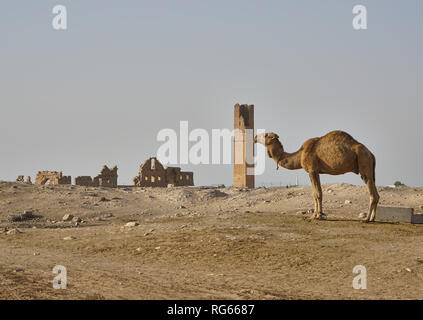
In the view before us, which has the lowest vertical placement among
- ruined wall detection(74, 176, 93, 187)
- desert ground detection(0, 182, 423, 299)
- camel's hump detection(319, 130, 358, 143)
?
desert ground detection(0, 182, 423, 299)

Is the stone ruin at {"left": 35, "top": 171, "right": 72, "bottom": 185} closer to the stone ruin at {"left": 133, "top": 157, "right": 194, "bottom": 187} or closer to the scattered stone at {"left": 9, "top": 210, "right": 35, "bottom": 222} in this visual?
the stone ruin at {"left": 133, "top": 157, "right": 194, "bottom": 187}

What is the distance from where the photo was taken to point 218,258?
1323 centimetres

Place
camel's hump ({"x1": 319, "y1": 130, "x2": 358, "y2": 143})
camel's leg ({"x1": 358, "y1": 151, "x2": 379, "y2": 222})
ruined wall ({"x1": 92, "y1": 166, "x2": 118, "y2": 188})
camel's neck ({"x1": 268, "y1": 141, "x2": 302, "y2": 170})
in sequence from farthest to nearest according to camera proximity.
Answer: ruined wall ({"x1": 92, "y1": 166, "x2": 118, "y2": 188}) → camel's neck ({"x1": 268, "y1": 141, "x2": 302, "y2": 170}) → camel's hump ({"x1": 319, "y1": 130, "x2": 358, "y2": 143}) → camel's leg ({"x1": 358, "y1": 151, "x2": 379, "y2": 222})

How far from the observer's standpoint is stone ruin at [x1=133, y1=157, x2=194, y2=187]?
4550 cm

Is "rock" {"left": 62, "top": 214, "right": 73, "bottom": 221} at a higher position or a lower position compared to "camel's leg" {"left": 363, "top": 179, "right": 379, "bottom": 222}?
lower

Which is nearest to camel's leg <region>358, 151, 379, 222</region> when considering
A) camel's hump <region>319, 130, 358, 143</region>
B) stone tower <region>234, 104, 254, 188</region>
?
camel's hump <region>319, 130, 358, 143</region>

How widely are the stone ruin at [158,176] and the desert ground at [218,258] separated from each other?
2241 centimetres

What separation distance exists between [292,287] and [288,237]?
4.34 m

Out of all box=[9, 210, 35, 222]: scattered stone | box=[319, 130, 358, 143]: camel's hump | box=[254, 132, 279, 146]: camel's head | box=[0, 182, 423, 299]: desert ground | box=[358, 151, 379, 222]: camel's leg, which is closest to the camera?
box=[0, 182, 423, 299]: desert ground

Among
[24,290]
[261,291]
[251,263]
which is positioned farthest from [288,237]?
[24,290]

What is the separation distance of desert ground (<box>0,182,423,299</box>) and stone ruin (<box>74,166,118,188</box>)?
17.5 metres

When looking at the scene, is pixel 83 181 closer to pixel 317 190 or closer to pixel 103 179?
pixel 103 179

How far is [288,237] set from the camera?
14961 mm

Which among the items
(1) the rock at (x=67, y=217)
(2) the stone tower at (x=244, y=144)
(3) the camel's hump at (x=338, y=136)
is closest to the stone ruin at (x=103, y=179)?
(2) the stone tower at (x=244, y=144)
